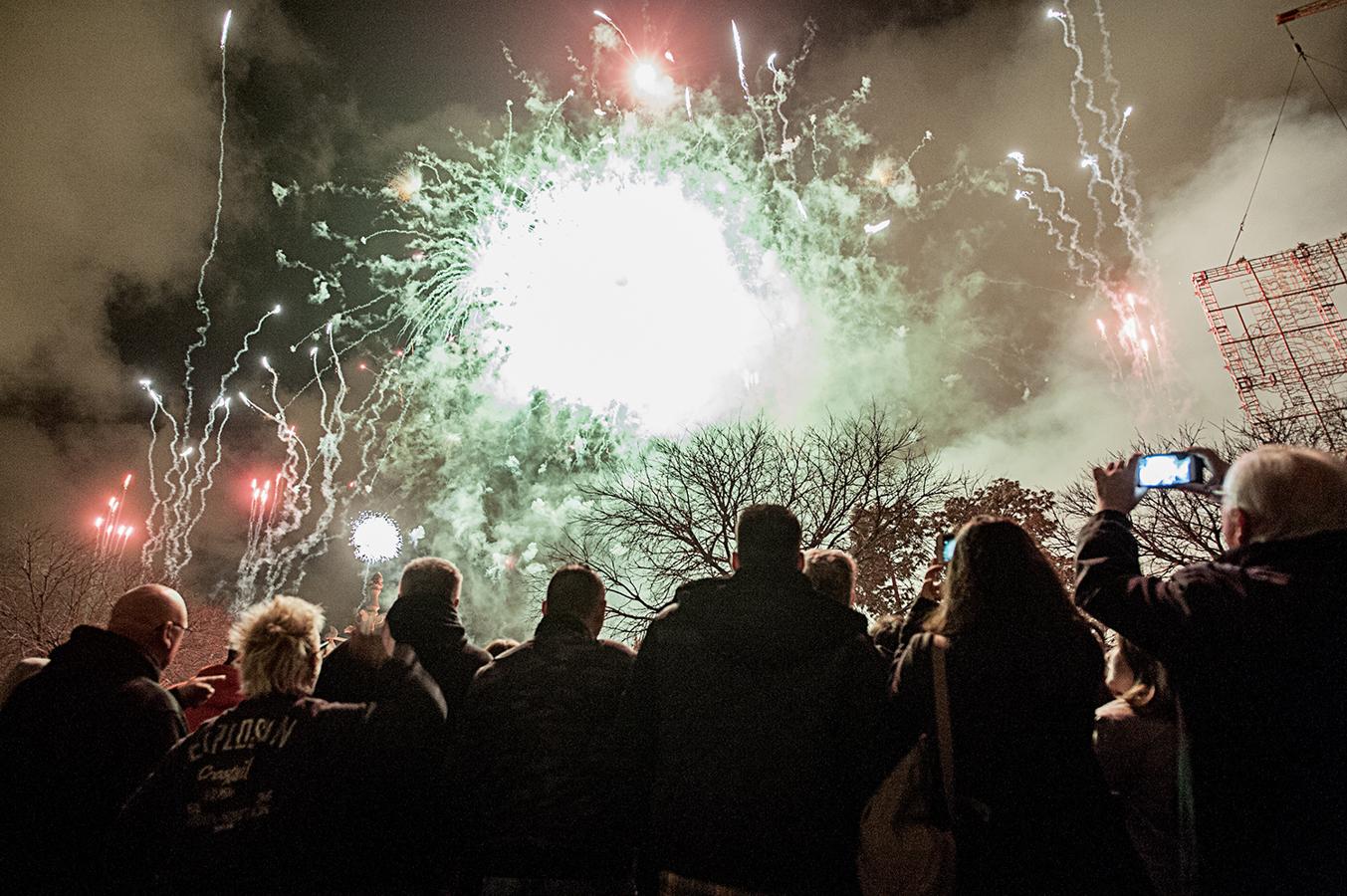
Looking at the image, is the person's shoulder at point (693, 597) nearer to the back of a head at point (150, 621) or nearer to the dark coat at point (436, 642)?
the dark coat at point (436, 642)

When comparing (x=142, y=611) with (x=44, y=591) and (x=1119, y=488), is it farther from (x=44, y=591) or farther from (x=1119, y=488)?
(x=44, y=591)

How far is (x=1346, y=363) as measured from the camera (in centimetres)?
3016

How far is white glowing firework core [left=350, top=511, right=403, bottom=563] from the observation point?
101 ft

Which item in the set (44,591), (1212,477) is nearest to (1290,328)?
(1212,477)

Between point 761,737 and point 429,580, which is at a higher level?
point 429,580

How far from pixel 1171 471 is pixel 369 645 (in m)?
4.23

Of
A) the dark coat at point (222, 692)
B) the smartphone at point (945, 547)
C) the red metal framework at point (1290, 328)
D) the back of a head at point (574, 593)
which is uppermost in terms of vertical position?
the red metal framework at point (1290, 328)

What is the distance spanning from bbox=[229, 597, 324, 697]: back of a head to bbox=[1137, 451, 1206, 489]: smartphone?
13.5 feet

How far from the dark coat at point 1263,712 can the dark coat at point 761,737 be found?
41.7 inches

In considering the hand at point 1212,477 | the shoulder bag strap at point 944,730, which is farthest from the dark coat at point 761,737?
the hand at point 1212,477

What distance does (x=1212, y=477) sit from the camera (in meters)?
3.07

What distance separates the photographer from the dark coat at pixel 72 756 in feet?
9.96

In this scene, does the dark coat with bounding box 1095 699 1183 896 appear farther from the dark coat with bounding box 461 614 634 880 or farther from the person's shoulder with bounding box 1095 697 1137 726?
the dark coat with bounding box 461 614 634 880

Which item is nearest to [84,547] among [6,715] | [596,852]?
[6,715]
